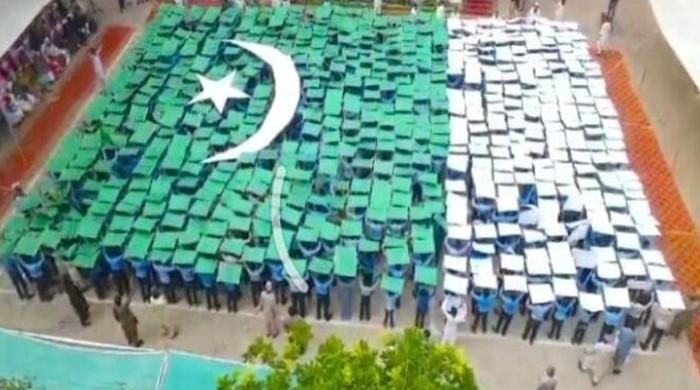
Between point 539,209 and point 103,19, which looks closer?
point 539,209

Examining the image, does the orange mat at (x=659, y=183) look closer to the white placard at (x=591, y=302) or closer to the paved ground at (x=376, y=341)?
the paved ground at (x=376, y=341)

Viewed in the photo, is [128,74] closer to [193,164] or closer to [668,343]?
[193,164]

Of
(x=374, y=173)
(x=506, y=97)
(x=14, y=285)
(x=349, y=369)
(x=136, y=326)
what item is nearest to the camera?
(x=349, y=369)

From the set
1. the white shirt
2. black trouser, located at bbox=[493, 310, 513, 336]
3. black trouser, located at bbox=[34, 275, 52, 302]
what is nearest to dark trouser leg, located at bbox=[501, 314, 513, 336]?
black trouser, located at bbox=[493, 310, 513, 336]

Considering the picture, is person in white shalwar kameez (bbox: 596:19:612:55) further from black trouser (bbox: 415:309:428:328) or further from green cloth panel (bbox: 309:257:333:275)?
green cloth panel (bbox: 309:257:333:275)

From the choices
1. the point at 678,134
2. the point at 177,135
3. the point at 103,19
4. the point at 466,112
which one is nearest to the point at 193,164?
the point at 177,135

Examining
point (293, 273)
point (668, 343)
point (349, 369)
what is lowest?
point (668, 343)

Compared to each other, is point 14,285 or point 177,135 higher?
point 177,135

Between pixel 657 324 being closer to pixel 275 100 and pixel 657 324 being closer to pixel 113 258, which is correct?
pixel 275 100
